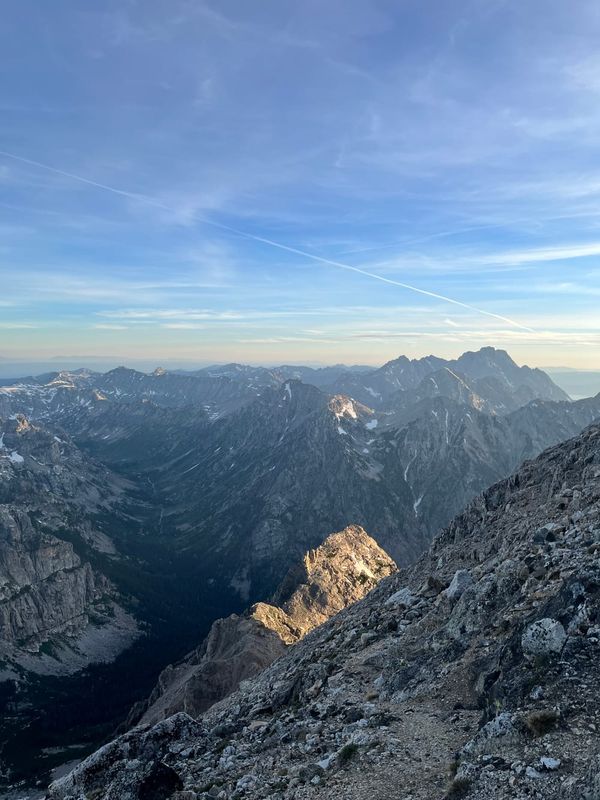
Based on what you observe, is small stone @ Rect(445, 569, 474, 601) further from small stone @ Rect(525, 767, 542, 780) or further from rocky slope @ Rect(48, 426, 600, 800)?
small stone @ Rect(525, 767, 542, 780)

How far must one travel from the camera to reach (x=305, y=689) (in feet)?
128

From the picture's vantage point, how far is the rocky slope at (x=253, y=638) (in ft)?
373

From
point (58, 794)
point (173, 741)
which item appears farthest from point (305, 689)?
point (58, 794)

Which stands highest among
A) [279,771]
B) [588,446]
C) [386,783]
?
[588,446]

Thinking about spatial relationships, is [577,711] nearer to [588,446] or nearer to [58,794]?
[58,794]

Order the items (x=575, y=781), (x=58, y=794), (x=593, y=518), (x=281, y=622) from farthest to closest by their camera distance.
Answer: (x=281, y=622) < (x=593, y=518) < (x=58, y=794) < (x=575, y=781)

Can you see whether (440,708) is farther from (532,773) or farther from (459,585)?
(459,585)

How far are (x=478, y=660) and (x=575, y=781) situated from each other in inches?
554

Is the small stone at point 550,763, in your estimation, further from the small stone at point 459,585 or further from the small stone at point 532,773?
the small stone at point 459,585

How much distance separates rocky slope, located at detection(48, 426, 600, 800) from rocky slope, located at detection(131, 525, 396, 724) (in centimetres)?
7459

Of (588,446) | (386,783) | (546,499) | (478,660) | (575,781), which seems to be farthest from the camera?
(588,446)

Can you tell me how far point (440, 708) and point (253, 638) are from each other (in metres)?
112

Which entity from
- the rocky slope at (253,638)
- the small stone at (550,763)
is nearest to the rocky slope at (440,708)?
the small stone at (550,763)

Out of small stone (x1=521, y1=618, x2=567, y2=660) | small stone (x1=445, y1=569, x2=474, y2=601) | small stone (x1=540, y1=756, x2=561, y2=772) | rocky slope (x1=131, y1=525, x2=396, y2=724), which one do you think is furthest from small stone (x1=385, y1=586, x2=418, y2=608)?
rocky slope (x1=131, y1=525, x2=396, y2=724)
